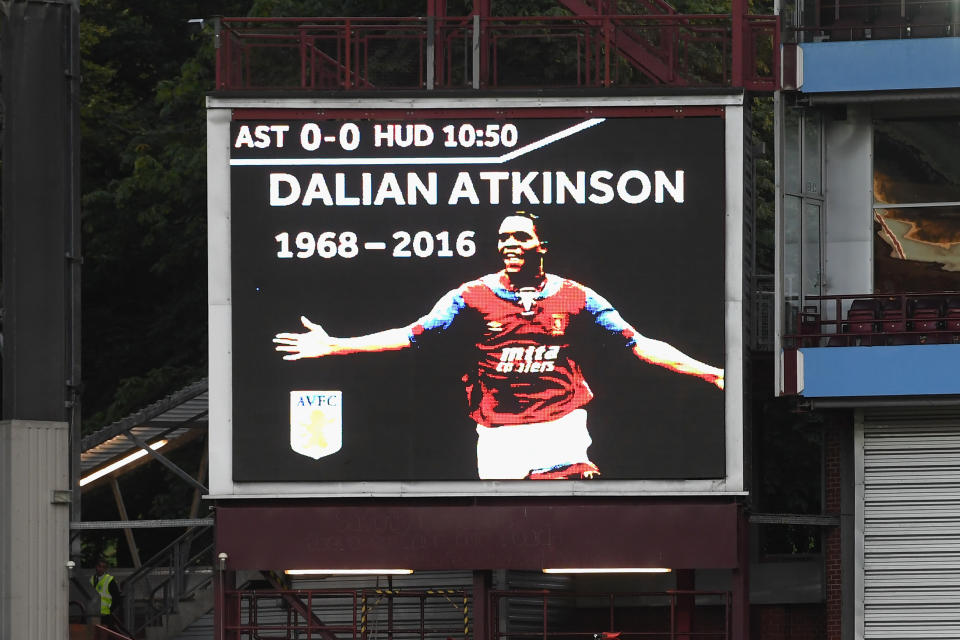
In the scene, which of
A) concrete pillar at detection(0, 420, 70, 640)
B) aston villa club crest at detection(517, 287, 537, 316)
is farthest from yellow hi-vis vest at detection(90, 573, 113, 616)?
aston villa club crest at detection(517, 287, 537, 316)

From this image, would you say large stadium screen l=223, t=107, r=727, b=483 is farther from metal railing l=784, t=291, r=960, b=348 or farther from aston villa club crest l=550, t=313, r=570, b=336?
metal railing l=784, t=291, r=960, b=348

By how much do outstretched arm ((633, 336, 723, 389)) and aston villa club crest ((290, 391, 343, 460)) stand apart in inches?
164

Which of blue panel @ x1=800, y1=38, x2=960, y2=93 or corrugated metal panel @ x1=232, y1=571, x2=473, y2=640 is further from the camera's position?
corrugated metal panel @ x1=232, y1=571, x2=473, y2=640

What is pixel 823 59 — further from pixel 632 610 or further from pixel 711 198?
pixel 632 610

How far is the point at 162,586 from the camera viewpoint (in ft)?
113

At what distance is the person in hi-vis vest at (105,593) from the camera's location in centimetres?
3191

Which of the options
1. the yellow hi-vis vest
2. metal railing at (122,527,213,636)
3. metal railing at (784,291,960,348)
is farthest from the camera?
metal railing at (122,527,213,636)

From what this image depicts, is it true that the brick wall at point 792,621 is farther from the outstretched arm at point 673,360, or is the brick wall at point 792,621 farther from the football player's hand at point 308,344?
the football player's hand at point 308,344

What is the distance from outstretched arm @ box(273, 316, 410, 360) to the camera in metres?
28.5

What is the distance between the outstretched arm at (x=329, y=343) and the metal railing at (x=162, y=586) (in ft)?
21.9

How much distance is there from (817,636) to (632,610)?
9.97 feet

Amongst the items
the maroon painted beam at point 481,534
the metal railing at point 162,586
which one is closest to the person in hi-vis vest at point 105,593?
the metal railing at point 162,586

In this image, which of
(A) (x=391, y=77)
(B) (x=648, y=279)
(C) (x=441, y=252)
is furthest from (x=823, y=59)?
(A) (x=391, y=77)

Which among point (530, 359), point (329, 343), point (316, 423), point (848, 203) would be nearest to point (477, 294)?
point (530, 359)
